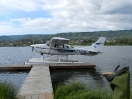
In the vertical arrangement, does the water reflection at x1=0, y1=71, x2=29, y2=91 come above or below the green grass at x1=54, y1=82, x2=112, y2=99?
below

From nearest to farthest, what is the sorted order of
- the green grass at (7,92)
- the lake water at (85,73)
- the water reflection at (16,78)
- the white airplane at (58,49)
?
the green grass at (7,92) < the water reflection at (16,78) < the lake water at (85,73) < the white airplane at (58,49)

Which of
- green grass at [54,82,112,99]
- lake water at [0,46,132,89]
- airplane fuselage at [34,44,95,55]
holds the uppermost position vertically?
green grass at [54,82,112,99]

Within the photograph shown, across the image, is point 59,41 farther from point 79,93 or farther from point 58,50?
point 79,93

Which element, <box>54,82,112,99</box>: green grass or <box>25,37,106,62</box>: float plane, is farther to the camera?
<box>25,37,106,62</box>: float plane

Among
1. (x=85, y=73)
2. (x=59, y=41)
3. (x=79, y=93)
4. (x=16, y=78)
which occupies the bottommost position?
(x=85, y=73)

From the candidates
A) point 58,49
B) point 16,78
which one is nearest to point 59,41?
point 58,49

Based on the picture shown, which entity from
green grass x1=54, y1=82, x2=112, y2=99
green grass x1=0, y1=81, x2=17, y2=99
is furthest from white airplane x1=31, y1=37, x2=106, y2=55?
green grass x1=0, y1=81, x2=17, y2=99

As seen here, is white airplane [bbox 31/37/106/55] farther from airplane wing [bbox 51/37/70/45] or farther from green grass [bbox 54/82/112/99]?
green grass [bbox 54/82/112/99]

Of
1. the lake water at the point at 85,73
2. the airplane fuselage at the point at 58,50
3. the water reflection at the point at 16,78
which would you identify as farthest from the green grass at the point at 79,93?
the airplane fuselage at the point at 58,50

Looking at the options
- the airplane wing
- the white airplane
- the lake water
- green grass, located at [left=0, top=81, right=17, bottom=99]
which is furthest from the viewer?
the white airplane

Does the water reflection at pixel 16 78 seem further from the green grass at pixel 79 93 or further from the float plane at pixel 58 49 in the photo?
the green grass at pixel 79 93

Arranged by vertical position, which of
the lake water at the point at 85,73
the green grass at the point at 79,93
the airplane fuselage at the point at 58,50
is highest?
the green grass at the point at 79,93

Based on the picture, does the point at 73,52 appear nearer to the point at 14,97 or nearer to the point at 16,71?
the point at 16,71

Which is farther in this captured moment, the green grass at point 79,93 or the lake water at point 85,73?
the lake water at point 85,73
